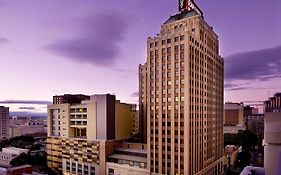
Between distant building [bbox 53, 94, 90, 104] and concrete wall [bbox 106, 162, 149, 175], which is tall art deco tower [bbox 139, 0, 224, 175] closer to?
concrete wall [bbox 106, 162, 149, 175]

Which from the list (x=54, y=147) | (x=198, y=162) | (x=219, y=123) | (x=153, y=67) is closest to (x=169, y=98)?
(x=153, y=67)

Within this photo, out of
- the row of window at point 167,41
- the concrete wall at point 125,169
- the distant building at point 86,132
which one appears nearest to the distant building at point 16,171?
the concrete wall at point 125,169

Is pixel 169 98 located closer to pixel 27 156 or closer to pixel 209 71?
pixel 209 71

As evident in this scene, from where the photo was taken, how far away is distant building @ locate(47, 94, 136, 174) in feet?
206

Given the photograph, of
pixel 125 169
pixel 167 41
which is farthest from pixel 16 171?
pixel 167 41

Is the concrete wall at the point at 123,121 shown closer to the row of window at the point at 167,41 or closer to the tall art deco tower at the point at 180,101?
the tall art deco tower at the point at 180,101

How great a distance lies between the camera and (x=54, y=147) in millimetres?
74562

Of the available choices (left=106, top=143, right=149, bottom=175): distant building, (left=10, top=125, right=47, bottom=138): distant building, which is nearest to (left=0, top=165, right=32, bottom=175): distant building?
(left=106, top=143, right=149, bottom=175): distant building

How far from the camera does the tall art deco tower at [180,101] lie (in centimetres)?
4891

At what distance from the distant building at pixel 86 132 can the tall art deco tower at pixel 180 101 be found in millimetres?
13890

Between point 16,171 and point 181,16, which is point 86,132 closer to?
point 16,171

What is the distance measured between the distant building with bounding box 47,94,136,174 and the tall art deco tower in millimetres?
13890

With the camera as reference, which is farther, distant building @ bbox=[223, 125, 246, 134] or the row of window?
distant building @ bbox=[223, 125, 246, 134]

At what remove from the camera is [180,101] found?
163ft
